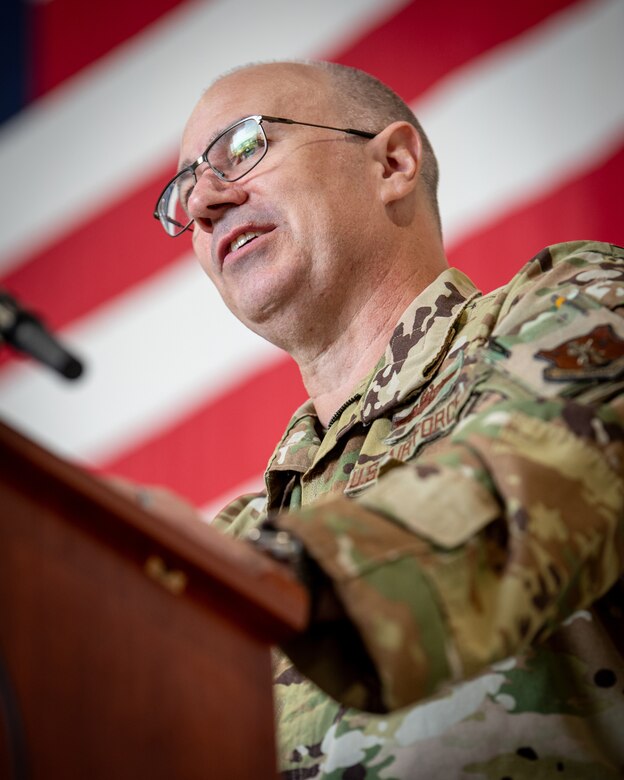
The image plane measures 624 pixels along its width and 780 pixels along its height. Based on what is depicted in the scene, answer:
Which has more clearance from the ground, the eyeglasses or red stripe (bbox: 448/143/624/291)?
the eyeglasses

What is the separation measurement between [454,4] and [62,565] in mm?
2561

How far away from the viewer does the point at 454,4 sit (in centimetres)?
287

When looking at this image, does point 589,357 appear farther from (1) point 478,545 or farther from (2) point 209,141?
(2) point 209,141

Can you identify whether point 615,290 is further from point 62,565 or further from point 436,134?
point 436,134

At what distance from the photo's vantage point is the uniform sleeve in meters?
0.73

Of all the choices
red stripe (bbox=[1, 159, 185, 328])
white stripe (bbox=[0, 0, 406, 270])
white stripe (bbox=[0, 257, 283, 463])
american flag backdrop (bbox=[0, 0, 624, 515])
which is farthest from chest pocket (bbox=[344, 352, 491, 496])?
white stripe (bbox=[0, 0, 406, 270])

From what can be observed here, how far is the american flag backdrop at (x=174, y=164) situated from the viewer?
2.61 metres

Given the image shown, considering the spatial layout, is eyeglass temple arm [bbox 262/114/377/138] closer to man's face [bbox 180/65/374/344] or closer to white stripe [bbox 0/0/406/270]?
man's face [bbox 180/65/374/344]

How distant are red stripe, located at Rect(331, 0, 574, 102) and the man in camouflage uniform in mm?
974

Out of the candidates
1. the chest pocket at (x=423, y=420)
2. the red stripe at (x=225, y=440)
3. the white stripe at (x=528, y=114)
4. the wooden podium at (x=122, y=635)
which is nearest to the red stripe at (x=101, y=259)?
the red stripe at (x=225, y=440)

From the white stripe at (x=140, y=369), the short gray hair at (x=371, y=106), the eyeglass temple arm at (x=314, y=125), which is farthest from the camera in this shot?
the white stripe at (x=140, y=369)

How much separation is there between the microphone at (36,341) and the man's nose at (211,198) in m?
0.84

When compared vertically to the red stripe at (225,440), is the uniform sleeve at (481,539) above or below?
above

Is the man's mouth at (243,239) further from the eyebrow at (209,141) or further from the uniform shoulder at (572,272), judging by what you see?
the uniform shoulder at (572,272)
